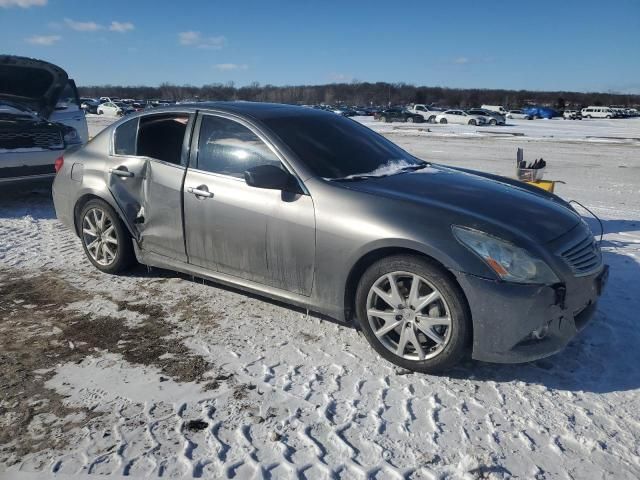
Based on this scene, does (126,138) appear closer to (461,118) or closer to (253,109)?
(253,109)

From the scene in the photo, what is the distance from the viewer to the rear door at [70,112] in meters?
8.99

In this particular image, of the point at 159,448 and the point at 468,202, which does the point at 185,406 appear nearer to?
the point at 159,448

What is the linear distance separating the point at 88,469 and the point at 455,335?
2064 mm

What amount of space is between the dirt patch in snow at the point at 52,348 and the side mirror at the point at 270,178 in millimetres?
1248

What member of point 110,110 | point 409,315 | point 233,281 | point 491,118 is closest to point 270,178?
point 233,281

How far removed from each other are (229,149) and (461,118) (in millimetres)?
45117

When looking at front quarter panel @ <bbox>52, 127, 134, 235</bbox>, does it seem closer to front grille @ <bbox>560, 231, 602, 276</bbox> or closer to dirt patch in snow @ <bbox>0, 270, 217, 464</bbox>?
dirt patch in snow @ <bbox>0, 270, 217, 464</bbox>

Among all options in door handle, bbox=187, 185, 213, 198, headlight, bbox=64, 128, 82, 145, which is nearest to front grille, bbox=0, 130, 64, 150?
headlight, bbox=64, 128, 82, 145

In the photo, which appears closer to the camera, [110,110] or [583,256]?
[583,256]

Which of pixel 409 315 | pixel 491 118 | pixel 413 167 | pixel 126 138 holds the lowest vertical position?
pixel 491 118

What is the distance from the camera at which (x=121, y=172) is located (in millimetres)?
4816

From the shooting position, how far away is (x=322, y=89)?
428ft

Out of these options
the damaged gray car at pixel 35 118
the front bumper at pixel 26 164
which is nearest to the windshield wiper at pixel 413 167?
the damaged gray car at pixel 35 118

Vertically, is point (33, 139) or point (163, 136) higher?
point (163, 136)
